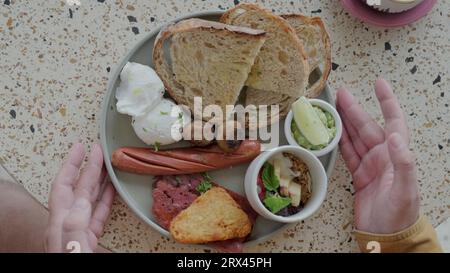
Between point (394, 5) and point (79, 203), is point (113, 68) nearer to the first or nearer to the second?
point (79, 203)

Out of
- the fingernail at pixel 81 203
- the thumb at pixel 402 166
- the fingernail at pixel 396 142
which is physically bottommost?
the fingernail at pixel 81 203

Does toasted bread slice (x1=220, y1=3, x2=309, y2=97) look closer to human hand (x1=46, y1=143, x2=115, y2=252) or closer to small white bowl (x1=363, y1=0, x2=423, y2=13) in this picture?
small white bowl (x1=363, y1=0, x2=423, y2=13)

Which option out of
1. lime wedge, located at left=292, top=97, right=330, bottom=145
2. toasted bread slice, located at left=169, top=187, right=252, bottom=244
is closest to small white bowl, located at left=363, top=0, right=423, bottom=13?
lime wedge, located at left=292, top=97, right=330, bottom=145

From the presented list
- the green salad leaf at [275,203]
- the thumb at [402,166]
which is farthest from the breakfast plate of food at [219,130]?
the thumb at [402,166]

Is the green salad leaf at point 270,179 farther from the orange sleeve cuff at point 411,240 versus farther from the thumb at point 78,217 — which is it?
the thumb at point 78,217

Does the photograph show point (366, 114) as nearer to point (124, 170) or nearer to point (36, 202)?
point (124, 170)

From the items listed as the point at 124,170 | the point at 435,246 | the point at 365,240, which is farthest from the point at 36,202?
the point at 435,246
